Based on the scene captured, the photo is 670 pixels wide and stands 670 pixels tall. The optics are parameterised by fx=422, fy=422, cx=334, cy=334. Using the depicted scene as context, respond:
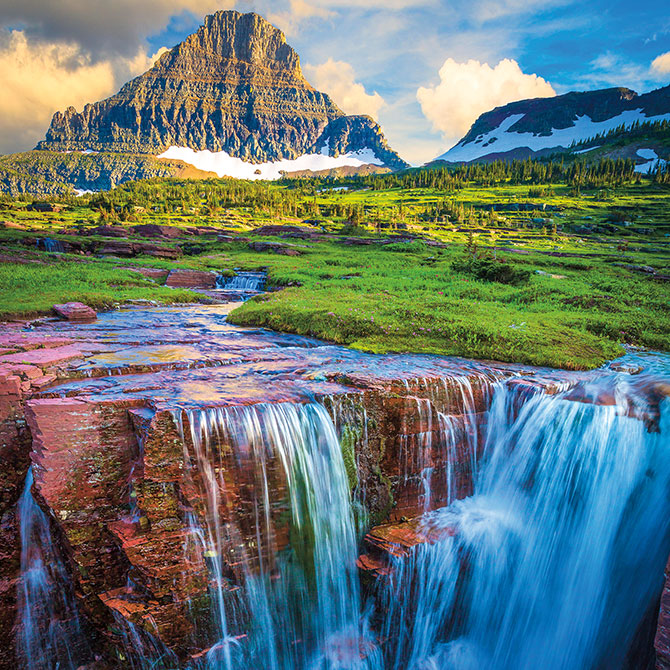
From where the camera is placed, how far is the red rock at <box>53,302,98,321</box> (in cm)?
1399

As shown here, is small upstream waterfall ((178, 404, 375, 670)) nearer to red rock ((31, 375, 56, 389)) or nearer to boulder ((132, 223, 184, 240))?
red rock ((31, 375, 56, 389))

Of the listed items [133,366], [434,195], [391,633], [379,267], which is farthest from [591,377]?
[434,195]

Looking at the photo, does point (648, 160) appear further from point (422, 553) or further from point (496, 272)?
point (422, 553)

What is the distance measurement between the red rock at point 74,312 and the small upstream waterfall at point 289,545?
995 cm

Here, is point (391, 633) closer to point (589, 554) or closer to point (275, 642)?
point (275, 642)

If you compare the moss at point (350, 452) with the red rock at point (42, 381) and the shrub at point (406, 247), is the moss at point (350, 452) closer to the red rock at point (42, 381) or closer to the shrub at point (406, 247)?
the red rock at point (42, 381)

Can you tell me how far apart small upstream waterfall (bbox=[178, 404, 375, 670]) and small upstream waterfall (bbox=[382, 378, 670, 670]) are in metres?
0.98

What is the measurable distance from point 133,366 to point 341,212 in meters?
107

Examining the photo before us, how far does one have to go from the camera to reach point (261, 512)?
6.90 metres

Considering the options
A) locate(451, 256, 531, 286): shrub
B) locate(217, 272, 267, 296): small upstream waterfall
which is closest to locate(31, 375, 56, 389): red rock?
locate(217, 272, 267, 296): small upstream waterfall

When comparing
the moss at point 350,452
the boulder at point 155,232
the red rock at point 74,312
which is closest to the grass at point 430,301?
the red rock at point 74,312

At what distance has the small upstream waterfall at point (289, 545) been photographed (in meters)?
6.63

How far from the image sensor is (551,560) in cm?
764

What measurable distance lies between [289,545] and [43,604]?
4.05 m
